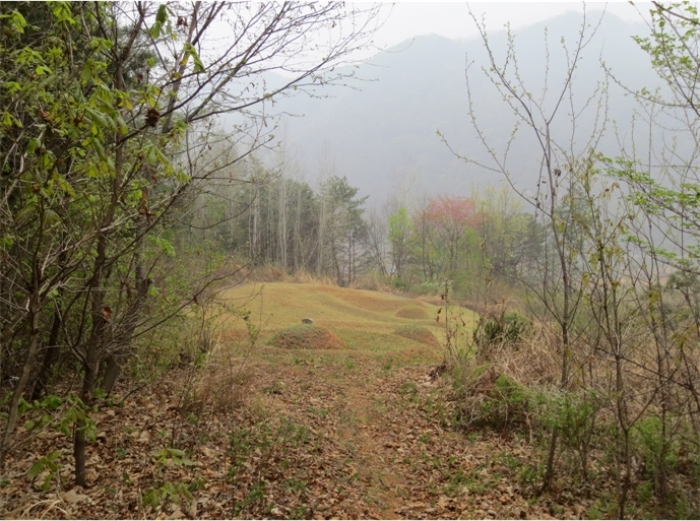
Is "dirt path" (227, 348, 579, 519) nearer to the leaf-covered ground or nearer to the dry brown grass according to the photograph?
the leaf-covered ground

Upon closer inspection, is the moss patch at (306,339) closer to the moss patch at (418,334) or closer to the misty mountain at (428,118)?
the moss patch at (418,334)

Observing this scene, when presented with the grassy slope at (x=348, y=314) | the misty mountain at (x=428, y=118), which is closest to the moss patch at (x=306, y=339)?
the grassy slope at (x=348, y=314)

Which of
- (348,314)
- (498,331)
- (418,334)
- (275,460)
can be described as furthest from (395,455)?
(348,314)

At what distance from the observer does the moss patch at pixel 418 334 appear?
10661 millimetres

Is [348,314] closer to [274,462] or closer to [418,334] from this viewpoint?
[418,334]

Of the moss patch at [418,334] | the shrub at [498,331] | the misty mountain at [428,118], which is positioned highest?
the misty mountain at [428,118]

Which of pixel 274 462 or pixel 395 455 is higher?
pixel 274 462

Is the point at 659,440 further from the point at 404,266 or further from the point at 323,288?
the point at 404,266

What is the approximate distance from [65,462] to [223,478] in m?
1.14

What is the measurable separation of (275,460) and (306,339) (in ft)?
16.4

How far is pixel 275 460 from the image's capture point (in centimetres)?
403

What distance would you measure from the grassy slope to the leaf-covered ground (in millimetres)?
2441

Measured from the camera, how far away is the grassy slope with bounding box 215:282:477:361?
30.9 ft

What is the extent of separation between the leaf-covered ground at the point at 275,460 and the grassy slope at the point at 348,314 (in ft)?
8.01
